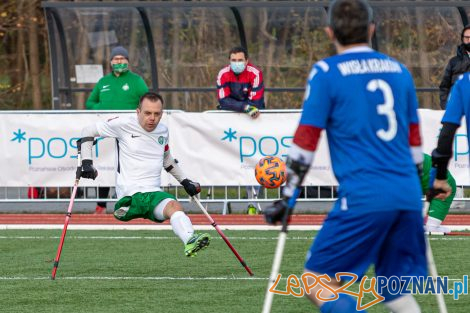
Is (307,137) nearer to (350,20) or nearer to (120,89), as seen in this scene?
(350,20)

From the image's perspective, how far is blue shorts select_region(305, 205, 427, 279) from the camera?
227 inches

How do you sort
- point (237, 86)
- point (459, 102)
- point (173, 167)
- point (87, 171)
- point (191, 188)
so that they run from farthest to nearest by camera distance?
point (237, 86), point (173, 167), point (191, 188), point (87, 171), point (459, 102)

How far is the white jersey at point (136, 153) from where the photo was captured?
10898 mm

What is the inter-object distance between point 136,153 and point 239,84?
16.5 ft

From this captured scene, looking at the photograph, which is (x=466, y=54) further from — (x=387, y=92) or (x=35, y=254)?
(x=387, y=92)

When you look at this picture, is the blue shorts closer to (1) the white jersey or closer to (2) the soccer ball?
(1) the white jersey

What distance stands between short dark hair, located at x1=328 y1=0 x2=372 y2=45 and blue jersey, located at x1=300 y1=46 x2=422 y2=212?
63 millimetres

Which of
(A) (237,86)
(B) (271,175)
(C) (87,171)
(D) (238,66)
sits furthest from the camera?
(A) (237,86)

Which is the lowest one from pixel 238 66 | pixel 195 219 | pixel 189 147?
pixel 195 219

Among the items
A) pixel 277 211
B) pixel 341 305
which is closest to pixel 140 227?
pixel 277 211

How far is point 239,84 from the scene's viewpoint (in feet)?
51.9

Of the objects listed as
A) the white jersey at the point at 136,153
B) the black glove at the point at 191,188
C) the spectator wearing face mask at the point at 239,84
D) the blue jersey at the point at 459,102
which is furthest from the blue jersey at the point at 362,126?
the spectator wearing face mask at the point at 239,84

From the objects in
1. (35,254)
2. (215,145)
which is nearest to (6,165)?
(215,145)

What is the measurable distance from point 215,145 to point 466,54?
133 inches
